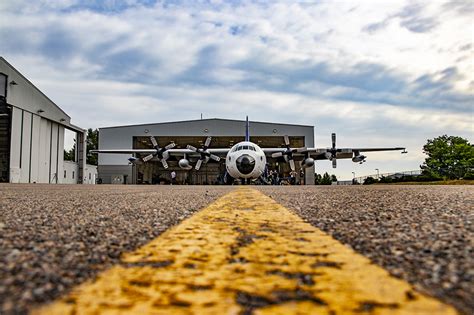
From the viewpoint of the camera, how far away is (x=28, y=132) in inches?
1051

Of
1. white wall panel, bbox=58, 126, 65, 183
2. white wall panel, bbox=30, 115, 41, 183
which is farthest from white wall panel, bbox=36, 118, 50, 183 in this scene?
white wall panel, bbox=58, 126, 65, 183

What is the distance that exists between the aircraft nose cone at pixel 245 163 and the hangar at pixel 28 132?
1501 cm

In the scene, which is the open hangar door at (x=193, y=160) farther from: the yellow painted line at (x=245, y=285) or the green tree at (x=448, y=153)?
the yellow painted line at (x=245, y=285)

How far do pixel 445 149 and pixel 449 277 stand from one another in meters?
62.6

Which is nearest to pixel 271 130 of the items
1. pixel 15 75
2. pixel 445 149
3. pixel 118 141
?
pixel 118 141

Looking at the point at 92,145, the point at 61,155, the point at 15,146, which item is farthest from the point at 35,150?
the point at 92,145

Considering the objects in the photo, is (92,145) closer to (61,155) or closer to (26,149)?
(61,155)

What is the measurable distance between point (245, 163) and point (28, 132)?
17268 millimetres

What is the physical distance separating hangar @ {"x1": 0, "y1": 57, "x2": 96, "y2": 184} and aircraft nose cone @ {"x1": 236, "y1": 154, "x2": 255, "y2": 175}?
15005mm

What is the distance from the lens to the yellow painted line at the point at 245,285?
2.24 feet

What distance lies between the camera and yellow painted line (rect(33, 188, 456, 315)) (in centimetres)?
68

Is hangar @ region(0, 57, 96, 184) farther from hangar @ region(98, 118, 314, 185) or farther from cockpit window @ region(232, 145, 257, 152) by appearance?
cockpit window @ region(232, 145, 257, 152)

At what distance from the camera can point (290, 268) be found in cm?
97

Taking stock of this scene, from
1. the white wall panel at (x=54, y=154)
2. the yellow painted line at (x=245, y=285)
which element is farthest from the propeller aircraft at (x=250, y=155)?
the yellow painted line at (x=245, y=285)
